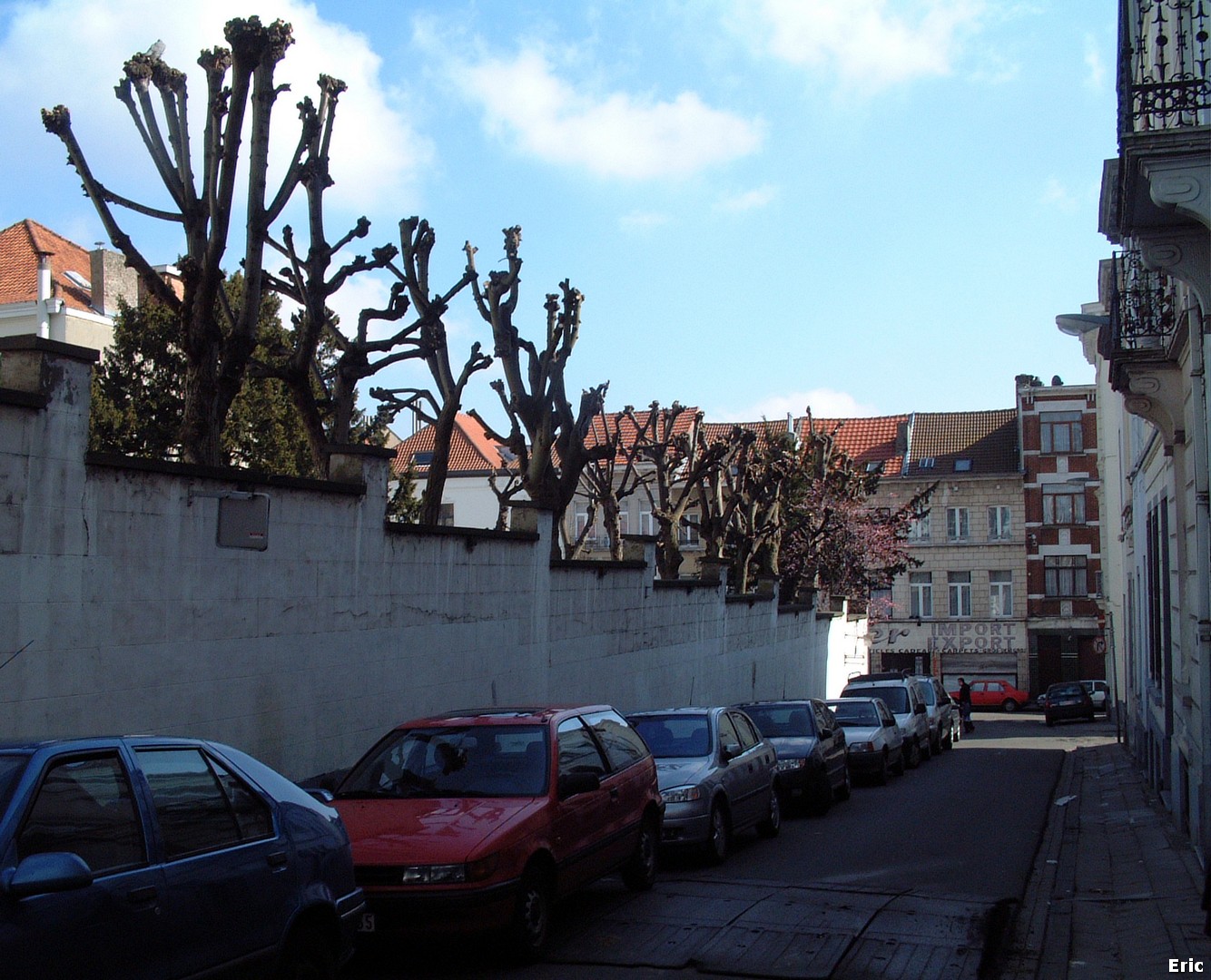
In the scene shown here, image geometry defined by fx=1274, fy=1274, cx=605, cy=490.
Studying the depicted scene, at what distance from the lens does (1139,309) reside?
1363 centimetres

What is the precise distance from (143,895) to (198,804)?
26.4 inches

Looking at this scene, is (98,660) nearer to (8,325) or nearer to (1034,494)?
(8,325)

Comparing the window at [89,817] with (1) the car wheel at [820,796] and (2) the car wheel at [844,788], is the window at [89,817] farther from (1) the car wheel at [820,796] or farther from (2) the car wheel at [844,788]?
(2) the car wheel at [844,788]

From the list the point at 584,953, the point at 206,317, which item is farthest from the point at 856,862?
the point at 206,317

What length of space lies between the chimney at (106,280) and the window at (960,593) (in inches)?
1497

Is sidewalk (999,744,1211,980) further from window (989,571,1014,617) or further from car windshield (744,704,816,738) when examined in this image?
window (989,571,1014,617)

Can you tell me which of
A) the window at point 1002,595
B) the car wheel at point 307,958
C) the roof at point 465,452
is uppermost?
the roof at point 465,452

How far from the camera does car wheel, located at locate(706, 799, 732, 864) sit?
1204 centimetres

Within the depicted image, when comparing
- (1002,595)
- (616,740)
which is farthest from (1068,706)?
(616,740)

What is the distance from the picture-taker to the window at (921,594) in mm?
58344

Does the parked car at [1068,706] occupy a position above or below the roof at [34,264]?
below

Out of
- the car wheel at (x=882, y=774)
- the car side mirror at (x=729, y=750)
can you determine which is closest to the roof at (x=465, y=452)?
the car wheel at (x=882, y=774)

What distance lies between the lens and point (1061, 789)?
21.0 m

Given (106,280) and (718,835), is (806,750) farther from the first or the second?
(106,280)
